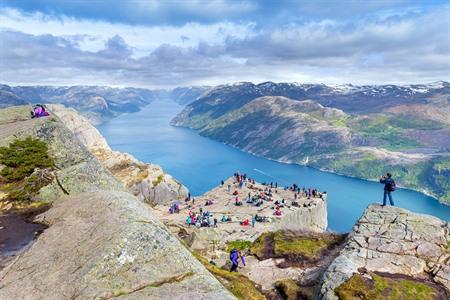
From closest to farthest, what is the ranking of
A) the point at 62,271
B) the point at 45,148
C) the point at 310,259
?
the point at 62,271, the point at 45,148, the point at 310,259

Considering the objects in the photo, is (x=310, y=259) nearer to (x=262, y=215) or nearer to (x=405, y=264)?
(x=405, y=264)

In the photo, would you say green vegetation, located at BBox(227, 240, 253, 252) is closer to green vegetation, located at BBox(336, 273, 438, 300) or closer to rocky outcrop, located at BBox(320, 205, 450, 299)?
rocky outcrop, located at BBox(320, 205, 450, 299)

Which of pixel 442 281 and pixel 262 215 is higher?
pixel 442 281

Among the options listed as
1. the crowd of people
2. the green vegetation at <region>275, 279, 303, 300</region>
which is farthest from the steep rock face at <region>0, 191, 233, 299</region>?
the crowd of people

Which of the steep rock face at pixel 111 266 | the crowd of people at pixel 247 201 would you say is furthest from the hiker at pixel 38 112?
the crowd of people at pixel 247 201

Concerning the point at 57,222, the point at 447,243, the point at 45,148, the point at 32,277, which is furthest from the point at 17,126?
the point at 447,243

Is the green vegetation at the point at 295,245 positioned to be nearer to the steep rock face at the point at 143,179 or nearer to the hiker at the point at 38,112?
the hiker at the point at 38,112
